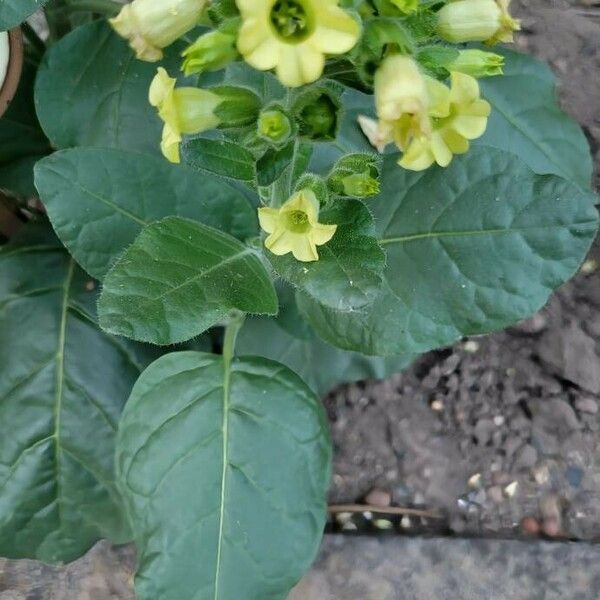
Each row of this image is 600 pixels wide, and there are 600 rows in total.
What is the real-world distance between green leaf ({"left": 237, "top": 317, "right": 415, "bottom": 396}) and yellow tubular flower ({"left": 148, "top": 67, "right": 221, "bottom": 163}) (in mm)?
416

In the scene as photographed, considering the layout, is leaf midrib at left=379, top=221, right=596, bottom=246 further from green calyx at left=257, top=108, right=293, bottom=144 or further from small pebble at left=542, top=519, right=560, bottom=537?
small pebble at left=542, top=519, right=560, bottom=537

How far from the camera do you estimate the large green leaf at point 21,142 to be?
1.03 metres

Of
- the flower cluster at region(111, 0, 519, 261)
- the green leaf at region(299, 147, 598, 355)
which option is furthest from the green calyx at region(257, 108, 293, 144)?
the green leaf at region(299, 147, 598, 355)

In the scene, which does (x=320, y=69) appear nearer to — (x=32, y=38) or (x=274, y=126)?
(x=274, y=126)

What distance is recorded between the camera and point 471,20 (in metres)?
0.65

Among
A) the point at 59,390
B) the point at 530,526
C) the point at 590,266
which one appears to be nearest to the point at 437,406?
the point at 530,526

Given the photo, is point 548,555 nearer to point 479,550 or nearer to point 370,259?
point 479,550

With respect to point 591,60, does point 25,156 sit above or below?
above

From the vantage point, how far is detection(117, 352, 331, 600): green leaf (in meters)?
0.83

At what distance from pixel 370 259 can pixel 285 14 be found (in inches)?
8.8

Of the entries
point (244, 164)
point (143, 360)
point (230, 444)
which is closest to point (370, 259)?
point (244, 164)

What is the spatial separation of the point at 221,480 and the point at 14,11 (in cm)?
52

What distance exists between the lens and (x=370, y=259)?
0.70m

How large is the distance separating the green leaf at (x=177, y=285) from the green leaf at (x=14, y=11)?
23cm
